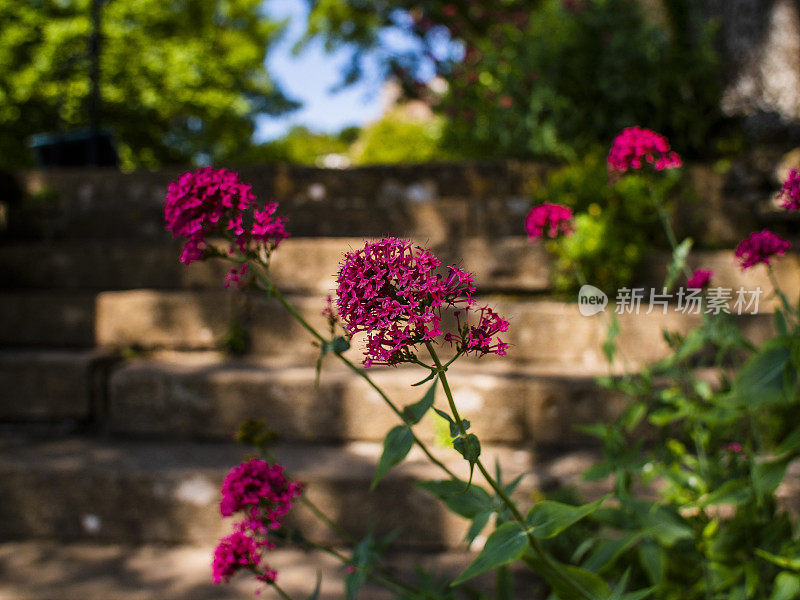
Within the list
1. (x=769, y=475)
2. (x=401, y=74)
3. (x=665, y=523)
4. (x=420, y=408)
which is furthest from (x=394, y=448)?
(x=401, y=74)

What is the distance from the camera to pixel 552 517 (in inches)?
36.6

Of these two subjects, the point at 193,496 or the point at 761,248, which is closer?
the point at 761,248

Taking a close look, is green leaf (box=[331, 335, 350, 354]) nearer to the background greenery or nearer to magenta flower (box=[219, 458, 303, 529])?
magenta flower (box=[219, 458, 303, 529])

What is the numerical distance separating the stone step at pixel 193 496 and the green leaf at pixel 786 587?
32.6 inches

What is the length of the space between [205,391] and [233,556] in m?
1.41

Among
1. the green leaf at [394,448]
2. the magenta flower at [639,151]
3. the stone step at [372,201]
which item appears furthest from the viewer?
the stone step at [372,201]

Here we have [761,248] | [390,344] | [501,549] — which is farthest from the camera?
[761,248]

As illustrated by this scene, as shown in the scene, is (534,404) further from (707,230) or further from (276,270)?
(707,230)

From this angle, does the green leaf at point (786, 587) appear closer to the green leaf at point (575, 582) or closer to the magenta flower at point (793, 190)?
the green leaf at point (575, 582)

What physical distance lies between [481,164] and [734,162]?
1.69m

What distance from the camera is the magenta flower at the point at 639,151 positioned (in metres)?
1.58

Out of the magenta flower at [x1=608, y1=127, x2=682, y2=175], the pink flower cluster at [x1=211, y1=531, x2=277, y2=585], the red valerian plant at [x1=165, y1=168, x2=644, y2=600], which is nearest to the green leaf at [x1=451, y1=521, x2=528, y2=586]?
the red valerian plant at [x1=165, y1=168, x2=644, y2=600]

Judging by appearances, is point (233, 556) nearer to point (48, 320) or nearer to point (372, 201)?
point (48, 320)

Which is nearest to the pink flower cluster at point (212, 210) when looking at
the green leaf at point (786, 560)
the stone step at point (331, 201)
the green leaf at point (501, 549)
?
the green leaf at point (501, 549)
